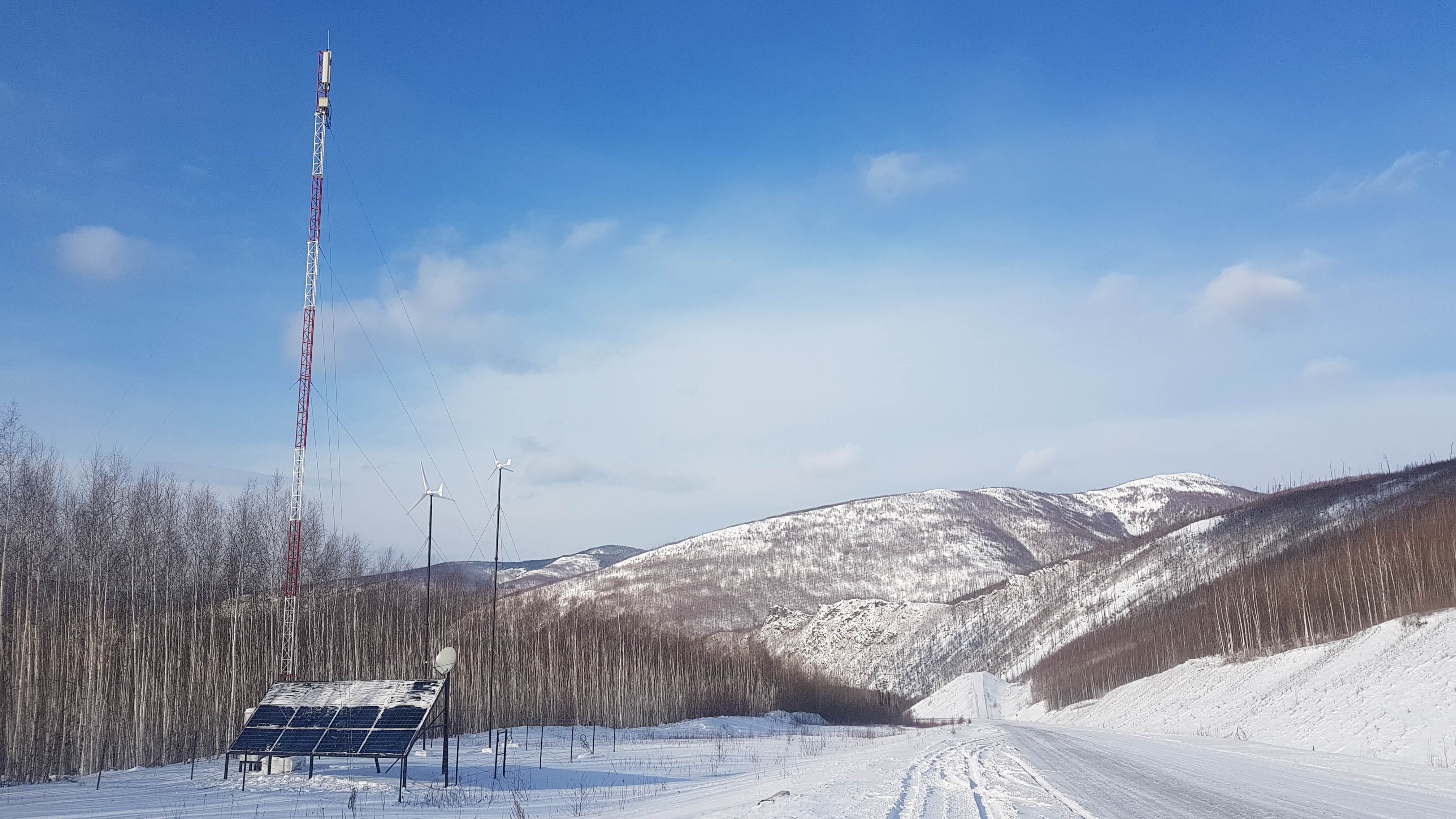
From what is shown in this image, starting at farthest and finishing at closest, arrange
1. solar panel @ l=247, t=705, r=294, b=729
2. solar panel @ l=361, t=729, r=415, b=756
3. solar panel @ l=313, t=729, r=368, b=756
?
1. solar panel @ l=247, t=705, r=294, b=729
2. solar panel @ l=313, t=729, r=368, b=756
3. solar panel @ l=361, t=729, r=415, b=756

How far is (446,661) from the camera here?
23.4 metres

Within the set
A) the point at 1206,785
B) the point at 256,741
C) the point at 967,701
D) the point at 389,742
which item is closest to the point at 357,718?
the point at 389,742

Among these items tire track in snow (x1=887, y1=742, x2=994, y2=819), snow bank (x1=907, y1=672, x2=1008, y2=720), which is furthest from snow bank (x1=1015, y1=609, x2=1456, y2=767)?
snow bank (x1=907, y1=672, x2=1008, y2=720)

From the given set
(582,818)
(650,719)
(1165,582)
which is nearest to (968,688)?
(1165,582)

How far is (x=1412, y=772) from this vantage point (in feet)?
68.9

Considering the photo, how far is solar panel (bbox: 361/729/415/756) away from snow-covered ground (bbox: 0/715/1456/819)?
1005 millimetres

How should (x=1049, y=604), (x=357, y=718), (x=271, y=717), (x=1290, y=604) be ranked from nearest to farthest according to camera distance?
(x=357, y=718) < (x=271, y=717) < (x=1290, y=604) < (x=1049, y=604)

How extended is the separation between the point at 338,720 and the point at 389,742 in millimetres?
2363

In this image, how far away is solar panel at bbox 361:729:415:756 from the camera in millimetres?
21891

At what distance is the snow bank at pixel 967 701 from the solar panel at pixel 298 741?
101187 millimetres

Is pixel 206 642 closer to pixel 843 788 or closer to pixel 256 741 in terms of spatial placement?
pixel 256 741

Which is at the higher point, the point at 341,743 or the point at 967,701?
the point at 341,743

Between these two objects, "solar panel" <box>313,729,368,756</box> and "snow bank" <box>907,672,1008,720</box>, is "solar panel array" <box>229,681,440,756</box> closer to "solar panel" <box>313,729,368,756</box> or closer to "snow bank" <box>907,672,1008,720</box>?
"solar panel" <box>313,729,368,756</box>

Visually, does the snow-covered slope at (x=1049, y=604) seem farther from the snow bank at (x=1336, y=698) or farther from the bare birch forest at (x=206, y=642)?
the bare birch forest at (x=206, y=642)
